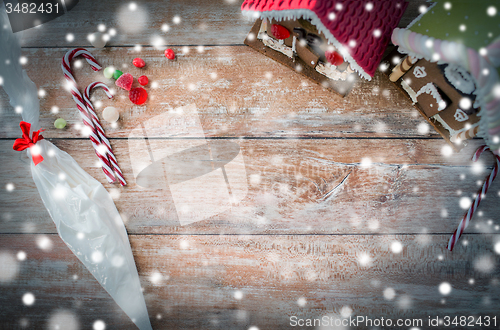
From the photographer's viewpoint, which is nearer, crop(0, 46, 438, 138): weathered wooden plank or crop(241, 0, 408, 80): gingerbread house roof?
crop(241, 0, 408, 80): gingerbread house roof

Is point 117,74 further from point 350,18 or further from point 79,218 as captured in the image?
point 350,18

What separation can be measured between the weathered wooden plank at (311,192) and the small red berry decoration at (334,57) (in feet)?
1.01

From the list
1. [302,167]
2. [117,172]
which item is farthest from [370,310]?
[117,172]

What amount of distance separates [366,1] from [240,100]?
0.54 meters

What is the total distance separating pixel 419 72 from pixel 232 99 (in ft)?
2.22

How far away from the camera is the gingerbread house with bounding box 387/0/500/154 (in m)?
0.66

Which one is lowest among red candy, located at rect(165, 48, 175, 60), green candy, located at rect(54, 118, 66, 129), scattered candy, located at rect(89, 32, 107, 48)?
green candy, located at rect(54, 118, 66, 129)

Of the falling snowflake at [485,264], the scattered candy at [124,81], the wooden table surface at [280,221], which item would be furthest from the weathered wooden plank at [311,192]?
the scattered candy at [124,81]

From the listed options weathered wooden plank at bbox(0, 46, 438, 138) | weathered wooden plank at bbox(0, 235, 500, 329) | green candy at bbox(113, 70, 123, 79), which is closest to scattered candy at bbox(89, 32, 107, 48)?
weathered wooden plank at bbox(0, 46, 438, 138)

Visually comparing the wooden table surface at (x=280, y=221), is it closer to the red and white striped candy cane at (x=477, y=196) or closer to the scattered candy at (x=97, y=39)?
the red and white striped candy cane at (x=477, y=196)

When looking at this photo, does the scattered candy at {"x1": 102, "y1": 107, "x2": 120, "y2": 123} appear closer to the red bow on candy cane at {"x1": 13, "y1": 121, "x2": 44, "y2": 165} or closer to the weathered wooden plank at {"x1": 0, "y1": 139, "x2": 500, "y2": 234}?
the weathered wooden plank at {"x1": 0, "y1": 139, "x2": 500, "y2": 234}

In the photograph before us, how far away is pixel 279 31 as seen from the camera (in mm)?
908

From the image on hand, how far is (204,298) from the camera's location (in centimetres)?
107

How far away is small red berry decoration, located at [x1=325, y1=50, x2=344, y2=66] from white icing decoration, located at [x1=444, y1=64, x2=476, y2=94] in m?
0.31
